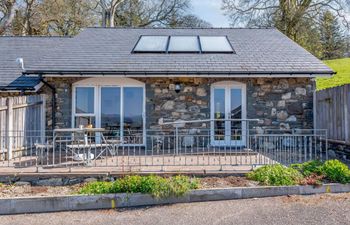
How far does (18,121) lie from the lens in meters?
9.70

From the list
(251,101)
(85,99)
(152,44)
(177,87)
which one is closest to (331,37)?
(251,101)

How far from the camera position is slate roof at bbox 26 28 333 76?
10.6 m

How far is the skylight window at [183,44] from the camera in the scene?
12383 mm

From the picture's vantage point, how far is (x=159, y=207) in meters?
5.91

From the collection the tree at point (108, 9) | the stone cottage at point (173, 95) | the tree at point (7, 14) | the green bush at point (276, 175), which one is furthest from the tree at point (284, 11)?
the green bush at point (276, 175)

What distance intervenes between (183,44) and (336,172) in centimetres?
803

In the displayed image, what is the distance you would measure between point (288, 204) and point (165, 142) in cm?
591

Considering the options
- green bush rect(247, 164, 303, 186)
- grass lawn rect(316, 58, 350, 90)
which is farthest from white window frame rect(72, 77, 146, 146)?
grass lawn rect(316, 58, 350, 90)

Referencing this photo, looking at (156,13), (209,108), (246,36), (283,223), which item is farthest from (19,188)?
(156,13)

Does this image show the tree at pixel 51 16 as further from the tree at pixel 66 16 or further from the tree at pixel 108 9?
the tree at pixel 108 9

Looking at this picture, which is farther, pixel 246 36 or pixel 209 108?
pixel 246 36

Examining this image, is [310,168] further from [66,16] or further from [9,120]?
[66,16]

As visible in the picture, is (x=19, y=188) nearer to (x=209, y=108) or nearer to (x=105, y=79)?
(x=105, y=79)

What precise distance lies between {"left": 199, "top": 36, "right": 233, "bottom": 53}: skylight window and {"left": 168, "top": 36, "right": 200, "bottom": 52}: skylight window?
0.29 m
